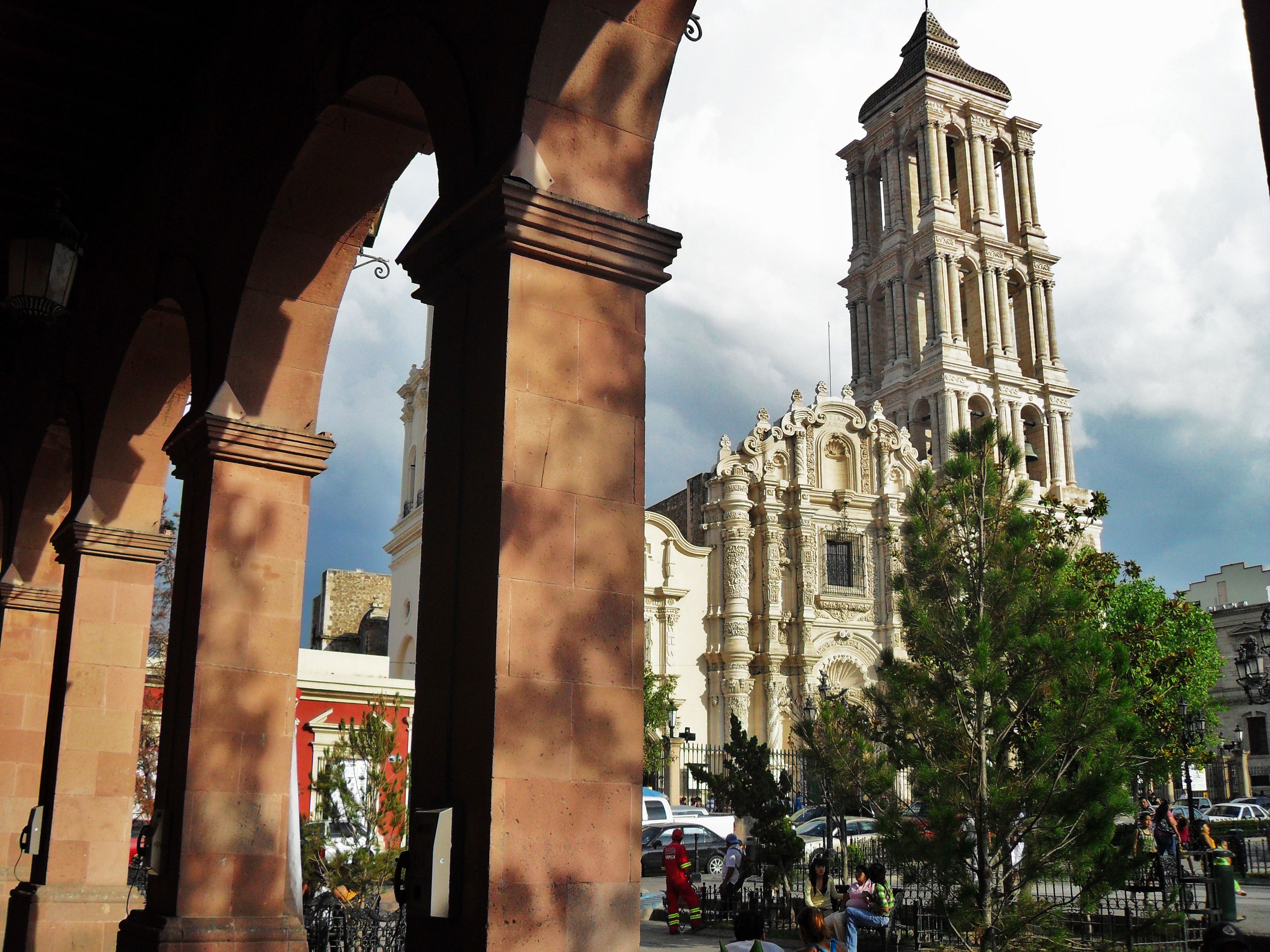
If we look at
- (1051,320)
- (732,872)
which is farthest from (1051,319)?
(732,872)

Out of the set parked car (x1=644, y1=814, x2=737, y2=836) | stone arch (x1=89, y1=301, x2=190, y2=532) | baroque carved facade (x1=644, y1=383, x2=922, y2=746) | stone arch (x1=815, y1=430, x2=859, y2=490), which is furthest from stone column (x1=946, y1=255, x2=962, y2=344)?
stone arch (x1=89, y1=301, x2=190, y2=532)

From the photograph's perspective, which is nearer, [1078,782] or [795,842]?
[1078,782]

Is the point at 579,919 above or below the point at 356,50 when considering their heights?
below

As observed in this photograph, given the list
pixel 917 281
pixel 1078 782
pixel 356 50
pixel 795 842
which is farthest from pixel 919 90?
pixel 356 50

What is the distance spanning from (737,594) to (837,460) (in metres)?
6.63

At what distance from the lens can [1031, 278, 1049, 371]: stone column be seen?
49.3 meters

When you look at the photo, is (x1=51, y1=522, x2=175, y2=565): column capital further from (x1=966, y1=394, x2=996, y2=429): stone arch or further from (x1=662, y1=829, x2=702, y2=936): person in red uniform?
(x1=966, y1=394, x2=996, y2=429): stone arch

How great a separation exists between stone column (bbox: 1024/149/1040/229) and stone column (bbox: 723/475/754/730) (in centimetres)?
2122

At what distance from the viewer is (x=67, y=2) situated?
6594 mm

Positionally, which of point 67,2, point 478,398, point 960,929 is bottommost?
point 960,929

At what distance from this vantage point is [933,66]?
161 feet

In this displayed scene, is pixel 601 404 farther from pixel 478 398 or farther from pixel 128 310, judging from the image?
pixel 128 310

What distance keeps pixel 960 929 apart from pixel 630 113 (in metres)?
7.56

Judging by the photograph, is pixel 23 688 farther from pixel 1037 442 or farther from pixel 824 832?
pixel 1037 442
